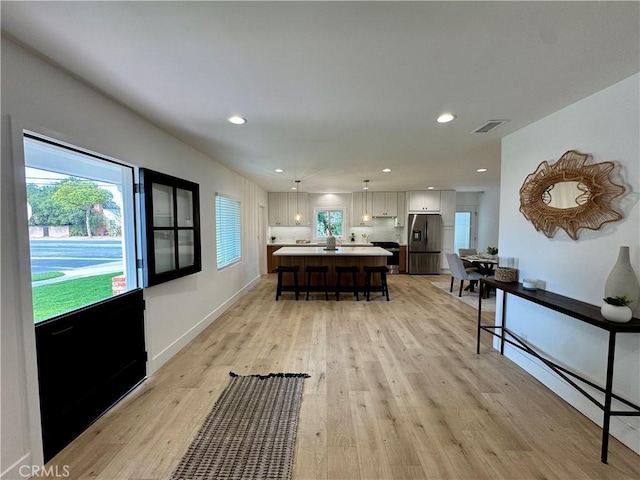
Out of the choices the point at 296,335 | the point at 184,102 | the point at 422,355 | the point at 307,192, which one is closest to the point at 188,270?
the point at 296,335

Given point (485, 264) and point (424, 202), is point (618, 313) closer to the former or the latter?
point (485, 264)

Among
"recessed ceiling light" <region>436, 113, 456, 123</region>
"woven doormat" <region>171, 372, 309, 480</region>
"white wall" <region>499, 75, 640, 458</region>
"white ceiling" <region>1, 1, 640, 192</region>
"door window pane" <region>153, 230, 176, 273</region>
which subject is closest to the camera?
"white ceiling" <region>1, 1, 640, 192</region>

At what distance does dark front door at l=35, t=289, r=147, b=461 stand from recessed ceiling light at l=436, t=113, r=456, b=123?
10.5ft

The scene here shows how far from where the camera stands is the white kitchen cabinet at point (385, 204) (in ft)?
26.3

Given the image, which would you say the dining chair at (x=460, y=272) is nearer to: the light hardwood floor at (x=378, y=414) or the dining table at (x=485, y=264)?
the dining table at (x=485, y=264)

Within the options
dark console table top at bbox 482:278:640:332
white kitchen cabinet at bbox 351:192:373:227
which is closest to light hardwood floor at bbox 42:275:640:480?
dark console table top at bbox 482:278:640:332

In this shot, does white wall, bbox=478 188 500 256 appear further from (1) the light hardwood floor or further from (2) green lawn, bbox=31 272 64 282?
(2) green lawn, bbox=31 272 64 282

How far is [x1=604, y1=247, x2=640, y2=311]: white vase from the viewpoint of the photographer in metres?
1.73

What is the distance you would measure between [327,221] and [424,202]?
117 inches

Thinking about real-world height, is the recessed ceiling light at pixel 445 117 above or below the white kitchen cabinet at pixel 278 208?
above

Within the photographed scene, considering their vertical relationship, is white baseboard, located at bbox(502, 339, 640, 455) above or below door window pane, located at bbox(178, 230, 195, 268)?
below

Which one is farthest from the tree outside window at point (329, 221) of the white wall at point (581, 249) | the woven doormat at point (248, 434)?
the woven doormat at point (248, 434)

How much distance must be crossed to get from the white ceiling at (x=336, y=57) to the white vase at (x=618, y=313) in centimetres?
154

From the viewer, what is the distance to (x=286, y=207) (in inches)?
320
